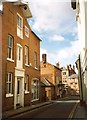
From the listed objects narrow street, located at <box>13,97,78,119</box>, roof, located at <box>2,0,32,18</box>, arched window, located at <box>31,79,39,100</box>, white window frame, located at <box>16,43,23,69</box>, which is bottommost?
narrow street, located at <box>13,97,78,119</box>

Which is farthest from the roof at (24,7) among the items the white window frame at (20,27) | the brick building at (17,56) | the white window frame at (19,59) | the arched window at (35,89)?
the arched window at (35,89)

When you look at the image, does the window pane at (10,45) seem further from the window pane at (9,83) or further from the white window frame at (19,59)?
the window pane at (9,83)

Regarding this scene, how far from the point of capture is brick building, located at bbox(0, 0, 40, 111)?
59.0 ft

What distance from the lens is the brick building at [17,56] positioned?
18.0m

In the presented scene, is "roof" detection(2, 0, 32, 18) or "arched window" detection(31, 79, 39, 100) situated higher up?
"roof" detection(2, 0, 32, 18)

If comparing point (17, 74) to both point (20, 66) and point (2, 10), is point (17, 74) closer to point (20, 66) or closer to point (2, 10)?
point (20, 66)

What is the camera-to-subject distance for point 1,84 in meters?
16.9

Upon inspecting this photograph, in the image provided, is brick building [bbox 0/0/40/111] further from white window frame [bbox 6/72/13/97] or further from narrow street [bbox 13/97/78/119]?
narrow street [bbox 13/97/78/119]

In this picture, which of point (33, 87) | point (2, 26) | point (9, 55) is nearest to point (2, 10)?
point (2, 26)

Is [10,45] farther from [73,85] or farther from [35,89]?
[73,85]

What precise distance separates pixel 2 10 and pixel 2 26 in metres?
1.31

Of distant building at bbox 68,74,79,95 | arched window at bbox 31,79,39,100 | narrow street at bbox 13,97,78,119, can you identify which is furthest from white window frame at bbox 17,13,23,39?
distant building at bbox 68,74,79,95

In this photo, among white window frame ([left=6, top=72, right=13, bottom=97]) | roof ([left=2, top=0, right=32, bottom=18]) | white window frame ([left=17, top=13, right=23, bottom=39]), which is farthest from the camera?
white window frame ([left=17, top=13, right=23, bottom=39])

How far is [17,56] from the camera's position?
2109 cm
